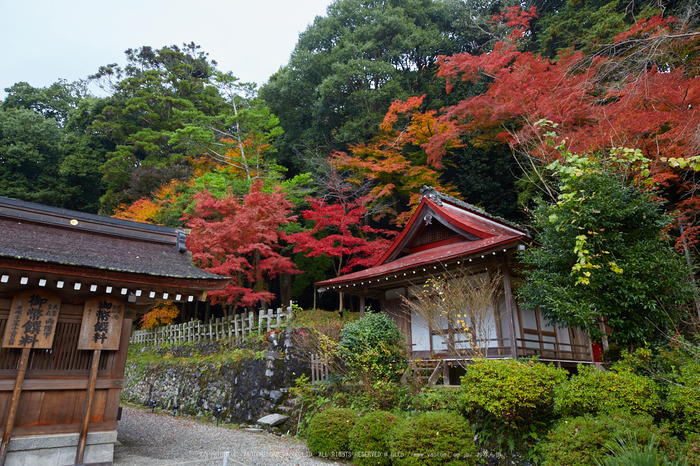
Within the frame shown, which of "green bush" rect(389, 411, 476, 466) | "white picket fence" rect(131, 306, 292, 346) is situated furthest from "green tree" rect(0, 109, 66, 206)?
"green bush" rect(389, 411, 476, 466)

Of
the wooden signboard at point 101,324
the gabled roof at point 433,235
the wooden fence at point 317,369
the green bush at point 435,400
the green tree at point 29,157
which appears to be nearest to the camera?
the wooden signboard at point 101,324

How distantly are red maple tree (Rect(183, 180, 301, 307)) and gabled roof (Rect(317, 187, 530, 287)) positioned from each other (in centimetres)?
284

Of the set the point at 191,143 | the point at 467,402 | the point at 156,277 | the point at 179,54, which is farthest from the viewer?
the point at 179,54

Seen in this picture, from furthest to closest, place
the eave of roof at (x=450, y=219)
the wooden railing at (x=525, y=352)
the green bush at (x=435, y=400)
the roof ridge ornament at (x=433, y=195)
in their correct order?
the roof ridge ornament at (x=433, y=195) < the eave of roof at (x=450, y=219) < the wooden railing at (x=525, y=352) < the green bush at (x=435, y=400)

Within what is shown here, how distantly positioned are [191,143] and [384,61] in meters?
11.9

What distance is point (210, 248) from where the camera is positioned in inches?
563

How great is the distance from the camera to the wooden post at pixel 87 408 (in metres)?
6.87

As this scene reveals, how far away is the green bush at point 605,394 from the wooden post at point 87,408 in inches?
309

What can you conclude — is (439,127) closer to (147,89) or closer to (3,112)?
(147,89)

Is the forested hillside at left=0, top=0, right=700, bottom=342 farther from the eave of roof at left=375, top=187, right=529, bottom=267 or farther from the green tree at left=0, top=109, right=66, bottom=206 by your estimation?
the eave of roof at left=375, top=187, right=529, bottom=267

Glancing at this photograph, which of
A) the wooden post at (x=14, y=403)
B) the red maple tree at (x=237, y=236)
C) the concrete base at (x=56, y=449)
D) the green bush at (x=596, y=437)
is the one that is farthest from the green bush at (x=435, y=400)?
the red maple tree at (x=237, y=236)

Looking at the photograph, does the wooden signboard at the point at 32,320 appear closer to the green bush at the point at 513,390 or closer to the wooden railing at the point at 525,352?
the green bush at the point at 513,390

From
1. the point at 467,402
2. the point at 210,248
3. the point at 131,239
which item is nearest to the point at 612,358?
the point at 467,402

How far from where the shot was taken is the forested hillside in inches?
477
